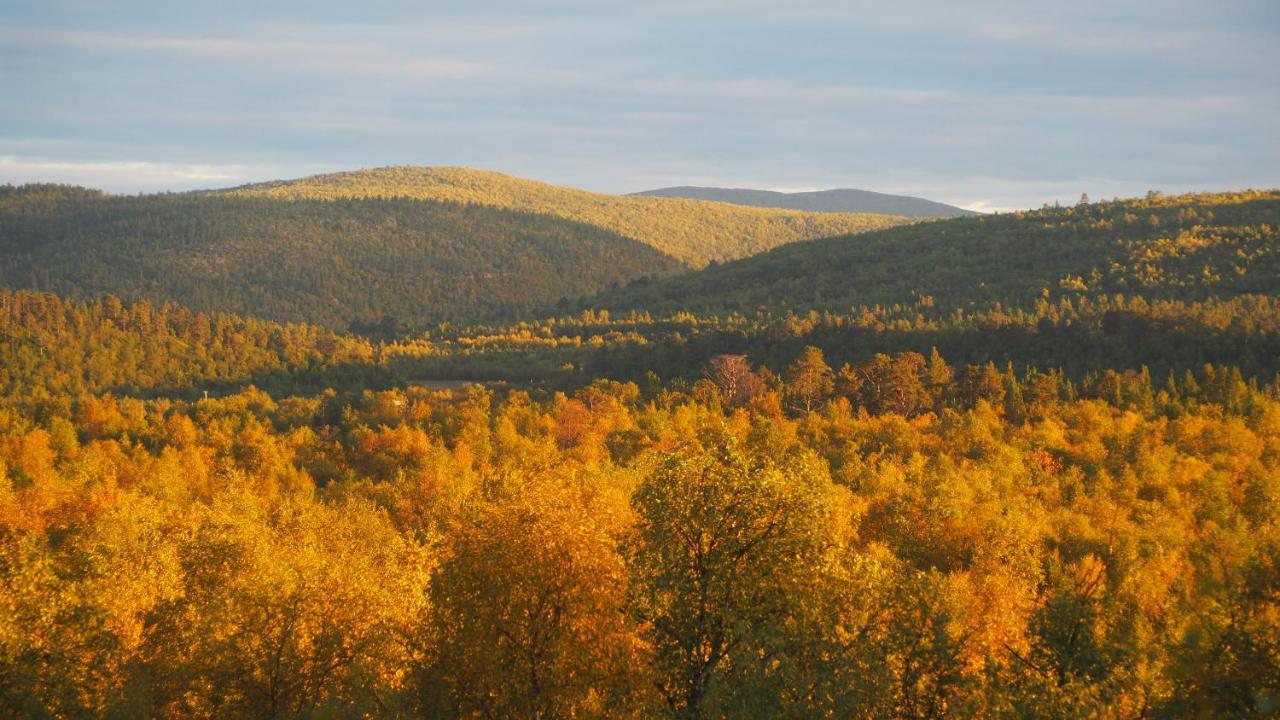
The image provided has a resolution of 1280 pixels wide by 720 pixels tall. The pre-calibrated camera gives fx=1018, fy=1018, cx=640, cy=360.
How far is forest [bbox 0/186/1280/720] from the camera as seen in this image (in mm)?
27203

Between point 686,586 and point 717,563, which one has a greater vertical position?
point 717,563

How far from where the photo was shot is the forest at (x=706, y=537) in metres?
27.2

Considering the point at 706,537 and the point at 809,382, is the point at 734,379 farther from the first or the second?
the point at 706,537

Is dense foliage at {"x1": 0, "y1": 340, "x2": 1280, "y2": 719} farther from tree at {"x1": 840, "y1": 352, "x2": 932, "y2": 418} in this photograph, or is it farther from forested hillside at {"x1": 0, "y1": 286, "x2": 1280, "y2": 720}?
tree at {"x1": 840, "y1": 352, "x2": 932, "y2": 418}

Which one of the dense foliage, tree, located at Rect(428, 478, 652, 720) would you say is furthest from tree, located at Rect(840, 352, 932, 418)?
tree, located at Rect(428, 478, 652, 720)

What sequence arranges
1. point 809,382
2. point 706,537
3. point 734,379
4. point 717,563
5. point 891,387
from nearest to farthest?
1. point 717,563
2. point 706,537
3. point 891,387
4. point 809,382
5. point 734,379

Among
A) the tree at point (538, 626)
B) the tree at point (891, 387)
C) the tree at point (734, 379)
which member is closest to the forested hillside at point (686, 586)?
the tree at point (538, 626)

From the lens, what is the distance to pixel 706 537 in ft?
93.2

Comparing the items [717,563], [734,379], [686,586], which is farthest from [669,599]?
[734,379]

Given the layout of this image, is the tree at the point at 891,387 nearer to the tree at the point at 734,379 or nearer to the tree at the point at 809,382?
the tree at the point at 809,382

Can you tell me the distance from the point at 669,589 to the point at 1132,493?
211 ft

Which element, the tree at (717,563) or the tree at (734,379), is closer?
the tree at (717,563)

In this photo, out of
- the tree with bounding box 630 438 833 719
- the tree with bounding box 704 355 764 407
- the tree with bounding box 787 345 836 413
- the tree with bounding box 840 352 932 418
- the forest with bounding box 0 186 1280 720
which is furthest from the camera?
the tree with bounding box 704 355 764 407

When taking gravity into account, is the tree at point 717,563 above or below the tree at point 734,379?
above
